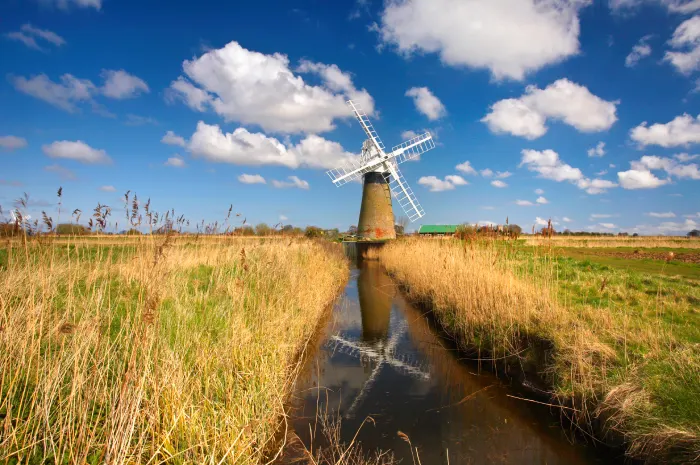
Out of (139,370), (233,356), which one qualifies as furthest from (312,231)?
(139,370)

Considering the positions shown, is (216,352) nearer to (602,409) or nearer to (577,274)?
(602,409)

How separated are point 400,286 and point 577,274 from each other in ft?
19.6

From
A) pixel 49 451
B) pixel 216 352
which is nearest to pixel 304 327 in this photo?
pixel 216 352

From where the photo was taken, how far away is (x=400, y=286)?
13.1m

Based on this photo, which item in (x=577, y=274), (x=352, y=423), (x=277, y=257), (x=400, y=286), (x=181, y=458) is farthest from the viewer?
(x=400, y=286)

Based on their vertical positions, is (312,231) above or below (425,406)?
above

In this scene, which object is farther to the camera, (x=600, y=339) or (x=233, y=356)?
(x=600, y=339)

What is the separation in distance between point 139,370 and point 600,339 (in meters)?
4.78

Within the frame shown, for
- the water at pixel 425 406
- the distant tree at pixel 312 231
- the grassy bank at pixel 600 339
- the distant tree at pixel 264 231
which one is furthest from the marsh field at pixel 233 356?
the distant tree at pixel 312 231

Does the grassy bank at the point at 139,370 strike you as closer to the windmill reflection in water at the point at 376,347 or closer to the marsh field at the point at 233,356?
the marsh field at the point at 233,356

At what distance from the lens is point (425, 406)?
4.44 metres

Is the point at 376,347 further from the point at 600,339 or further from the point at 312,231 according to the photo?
the point at 312,231

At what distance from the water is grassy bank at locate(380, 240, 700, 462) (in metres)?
0.43

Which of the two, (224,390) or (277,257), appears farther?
(277,257)
